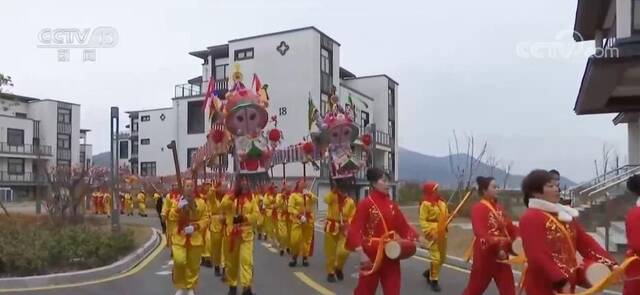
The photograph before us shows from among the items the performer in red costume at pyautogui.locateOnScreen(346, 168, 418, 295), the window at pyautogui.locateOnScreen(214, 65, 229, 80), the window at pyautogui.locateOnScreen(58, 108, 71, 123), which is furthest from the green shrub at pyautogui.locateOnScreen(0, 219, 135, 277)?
the window at pyautogui.locateOnScreen(58, 108, 71, 123)

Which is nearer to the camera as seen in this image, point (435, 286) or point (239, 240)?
point (239, 240)

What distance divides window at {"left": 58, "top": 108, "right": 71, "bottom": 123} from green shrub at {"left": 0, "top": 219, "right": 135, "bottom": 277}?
4929 cm

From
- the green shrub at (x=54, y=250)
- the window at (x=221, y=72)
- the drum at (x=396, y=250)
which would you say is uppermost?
the window at (x=221, y=72)

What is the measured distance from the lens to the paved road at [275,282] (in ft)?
34.3

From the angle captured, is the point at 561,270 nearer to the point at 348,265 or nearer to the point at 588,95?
the point at 348,265

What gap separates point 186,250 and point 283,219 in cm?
649

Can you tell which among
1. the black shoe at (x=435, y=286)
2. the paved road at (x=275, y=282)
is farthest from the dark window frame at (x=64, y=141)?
the black shoe at (x=435, y=286)

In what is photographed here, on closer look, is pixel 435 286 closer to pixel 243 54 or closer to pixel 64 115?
pixel 243 54

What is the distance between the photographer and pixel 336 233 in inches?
464

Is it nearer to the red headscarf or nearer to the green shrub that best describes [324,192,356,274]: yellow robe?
the red headscarf

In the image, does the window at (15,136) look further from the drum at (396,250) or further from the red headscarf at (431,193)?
the drum at (396,250)

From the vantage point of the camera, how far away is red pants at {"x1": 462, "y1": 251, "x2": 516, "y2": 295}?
277 inches

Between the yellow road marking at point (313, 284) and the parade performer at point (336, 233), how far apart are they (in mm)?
361

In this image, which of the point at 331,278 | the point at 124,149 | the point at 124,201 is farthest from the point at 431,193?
the point at 124,149
